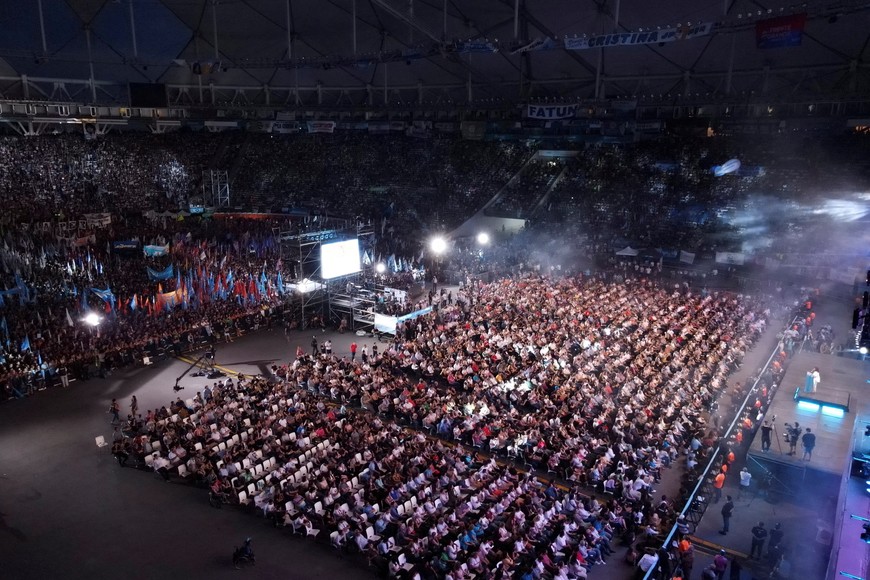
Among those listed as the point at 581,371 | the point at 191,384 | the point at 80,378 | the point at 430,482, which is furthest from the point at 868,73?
the point at 80,378

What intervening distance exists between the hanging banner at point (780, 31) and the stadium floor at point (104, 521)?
22.1 metres

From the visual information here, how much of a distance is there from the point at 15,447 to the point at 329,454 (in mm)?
10002

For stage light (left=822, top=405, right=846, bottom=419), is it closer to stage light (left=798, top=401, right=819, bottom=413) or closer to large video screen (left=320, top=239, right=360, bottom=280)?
stage light (left=798, top=401, right=819, bottom=413)

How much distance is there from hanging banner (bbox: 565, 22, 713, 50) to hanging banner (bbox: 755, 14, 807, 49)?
7.59 ft

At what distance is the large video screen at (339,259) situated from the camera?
28.4 meters

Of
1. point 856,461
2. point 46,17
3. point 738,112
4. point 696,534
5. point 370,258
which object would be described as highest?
point 46,17

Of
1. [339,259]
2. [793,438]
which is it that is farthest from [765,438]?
[339,259]

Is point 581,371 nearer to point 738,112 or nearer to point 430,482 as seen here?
point 430,482

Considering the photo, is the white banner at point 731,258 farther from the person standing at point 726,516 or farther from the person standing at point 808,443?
the person standing at point 726,516

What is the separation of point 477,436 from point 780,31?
2430cm

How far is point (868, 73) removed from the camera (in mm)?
38750

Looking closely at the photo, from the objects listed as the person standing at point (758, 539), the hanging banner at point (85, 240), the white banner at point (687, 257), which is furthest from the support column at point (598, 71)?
the person standing at point (758, 539)

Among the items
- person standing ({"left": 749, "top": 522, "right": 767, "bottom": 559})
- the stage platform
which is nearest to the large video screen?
the stage platform

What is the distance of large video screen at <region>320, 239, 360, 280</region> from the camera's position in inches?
1118
